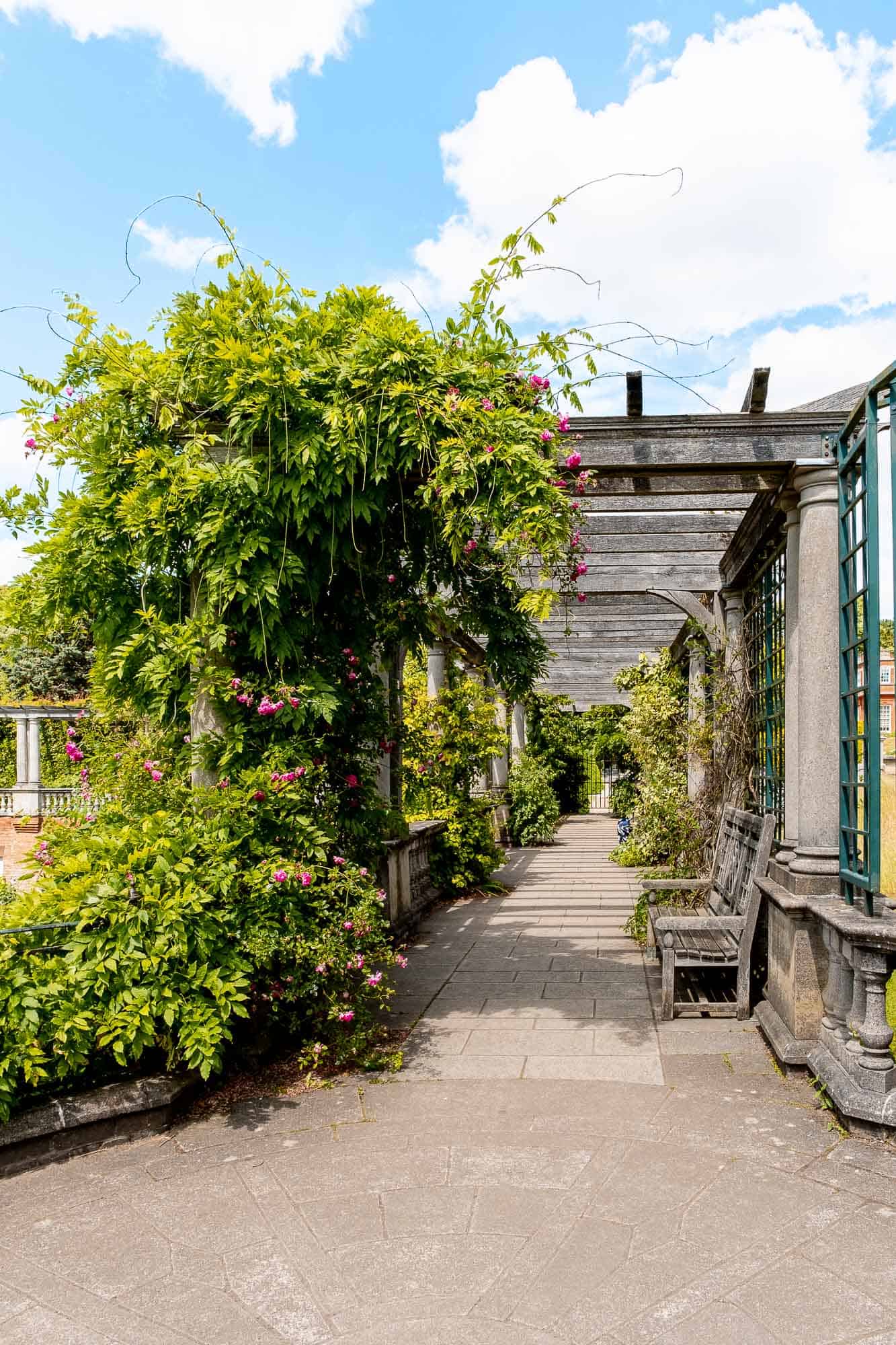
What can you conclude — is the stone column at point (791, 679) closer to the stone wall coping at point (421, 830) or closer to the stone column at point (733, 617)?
the stone column at point (733, 617)

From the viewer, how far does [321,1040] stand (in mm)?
4652

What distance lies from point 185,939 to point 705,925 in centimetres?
294

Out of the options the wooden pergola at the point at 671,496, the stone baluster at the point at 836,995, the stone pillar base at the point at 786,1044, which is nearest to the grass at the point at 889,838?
the wooden pergola at the point at 671,496

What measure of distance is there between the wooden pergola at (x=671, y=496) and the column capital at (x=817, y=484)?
0.05m

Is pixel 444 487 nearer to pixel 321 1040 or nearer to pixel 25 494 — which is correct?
pixel 25 494

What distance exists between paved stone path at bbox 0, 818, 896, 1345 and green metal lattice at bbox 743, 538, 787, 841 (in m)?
1.98

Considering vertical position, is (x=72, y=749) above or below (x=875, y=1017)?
above

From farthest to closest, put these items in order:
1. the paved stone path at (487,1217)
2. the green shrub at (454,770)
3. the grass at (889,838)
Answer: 1. the green shrub at (454,770)
2. the grass at (889,838)
3. the paved stone path at (487,1217)

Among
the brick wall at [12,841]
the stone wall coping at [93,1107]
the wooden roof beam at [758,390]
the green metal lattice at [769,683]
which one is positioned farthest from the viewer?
the brick wall at [12,841]

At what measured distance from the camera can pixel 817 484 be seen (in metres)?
4.61

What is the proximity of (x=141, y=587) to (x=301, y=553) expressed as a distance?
79 centimetres

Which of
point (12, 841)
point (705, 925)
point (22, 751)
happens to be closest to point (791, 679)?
point (705, 925)

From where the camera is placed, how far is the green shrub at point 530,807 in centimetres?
1593

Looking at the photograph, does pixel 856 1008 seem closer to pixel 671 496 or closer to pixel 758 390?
pixel 758 390
